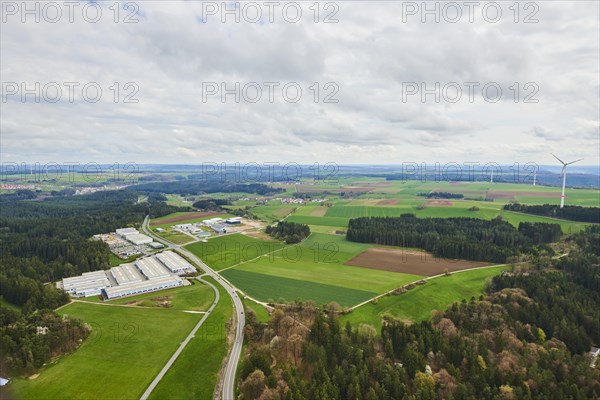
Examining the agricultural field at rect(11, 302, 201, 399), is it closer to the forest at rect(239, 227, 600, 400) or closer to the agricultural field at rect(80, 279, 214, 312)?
the agricultural field at rect(80, 279, 214, 312)

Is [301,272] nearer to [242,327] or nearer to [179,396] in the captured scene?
[242,327]

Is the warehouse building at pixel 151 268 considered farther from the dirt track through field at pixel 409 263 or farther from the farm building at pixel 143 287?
the dirt track through field at pixel 409 263

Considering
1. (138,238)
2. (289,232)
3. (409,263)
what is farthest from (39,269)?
(409,263)

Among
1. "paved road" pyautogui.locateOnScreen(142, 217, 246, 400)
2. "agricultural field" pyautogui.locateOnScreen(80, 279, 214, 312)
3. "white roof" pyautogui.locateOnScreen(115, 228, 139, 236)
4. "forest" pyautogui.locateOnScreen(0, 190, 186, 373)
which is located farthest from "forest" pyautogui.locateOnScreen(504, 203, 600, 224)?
"forest" pyautogui.locateOnScreen(0, 190, 186, 373)

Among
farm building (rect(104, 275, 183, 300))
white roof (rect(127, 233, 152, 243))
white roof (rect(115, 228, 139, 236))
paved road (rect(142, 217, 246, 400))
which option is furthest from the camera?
white roof (rect(115, 228, 139, 236))

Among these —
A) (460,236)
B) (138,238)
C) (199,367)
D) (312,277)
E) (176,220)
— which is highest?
(460,236)

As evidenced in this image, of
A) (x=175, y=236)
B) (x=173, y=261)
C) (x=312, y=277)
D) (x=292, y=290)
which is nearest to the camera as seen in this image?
(x=292, y=290)

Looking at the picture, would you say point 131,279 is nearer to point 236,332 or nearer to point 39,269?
point 39,269

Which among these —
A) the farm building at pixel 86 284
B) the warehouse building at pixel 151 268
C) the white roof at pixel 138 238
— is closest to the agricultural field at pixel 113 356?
the farm building at pixel 86 284
